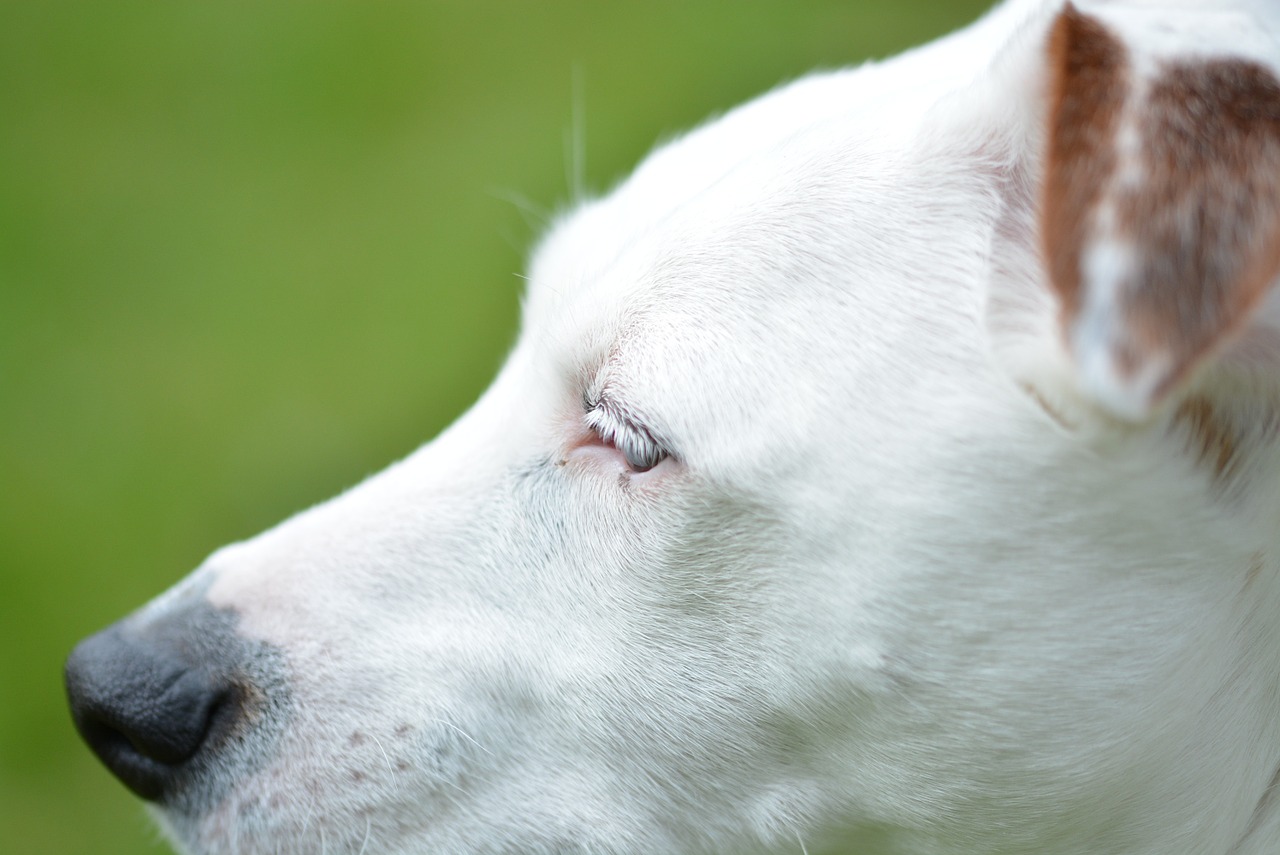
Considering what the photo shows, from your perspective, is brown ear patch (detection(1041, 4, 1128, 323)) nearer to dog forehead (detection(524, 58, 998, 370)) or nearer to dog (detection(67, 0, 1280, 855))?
dog (detection(67, 0, 1280, 855))

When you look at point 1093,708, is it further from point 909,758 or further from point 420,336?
point 420,336

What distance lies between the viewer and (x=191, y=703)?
189 cm

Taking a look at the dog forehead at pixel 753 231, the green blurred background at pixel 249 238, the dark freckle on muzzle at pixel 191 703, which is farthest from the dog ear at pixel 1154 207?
the green blurred background at pixel 249 238

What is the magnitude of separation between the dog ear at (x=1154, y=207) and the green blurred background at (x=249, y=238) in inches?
Answer: 116

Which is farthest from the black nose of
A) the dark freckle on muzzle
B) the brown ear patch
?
the brown ear patch

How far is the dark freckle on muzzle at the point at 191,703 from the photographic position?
6.20 feet

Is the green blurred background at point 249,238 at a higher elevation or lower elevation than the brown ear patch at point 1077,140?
lower

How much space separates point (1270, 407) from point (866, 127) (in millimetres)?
664

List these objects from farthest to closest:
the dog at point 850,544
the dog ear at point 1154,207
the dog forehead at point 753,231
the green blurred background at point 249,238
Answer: the green blurred background at point 249,238, the dog forehead at point 753,231, the dog at point 850,544, the dog ear at point 1154,207

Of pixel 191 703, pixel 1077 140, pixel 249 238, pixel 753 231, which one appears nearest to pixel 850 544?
pixel 753 231

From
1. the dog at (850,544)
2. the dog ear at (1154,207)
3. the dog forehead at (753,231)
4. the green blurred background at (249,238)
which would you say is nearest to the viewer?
the dog ear at (1154,207)

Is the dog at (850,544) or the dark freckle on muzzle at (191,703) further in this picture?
the dark freckle on muzzle at (191,703)

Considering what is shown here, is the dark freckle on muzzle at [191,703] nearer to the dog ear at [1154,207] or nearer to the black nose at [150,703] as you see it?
the black nose at [150,703]

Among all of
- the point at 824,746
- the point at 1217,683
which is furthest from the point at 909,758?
the point at 1217,683
